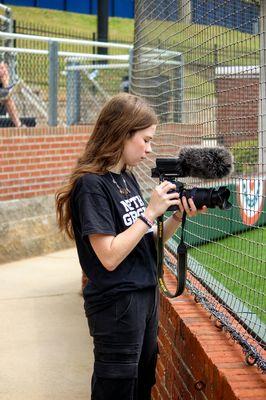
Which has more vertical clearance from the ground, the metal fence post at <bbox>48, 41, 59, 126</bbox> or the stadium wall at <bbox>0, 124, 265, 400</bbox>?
the metal fence post at <bbox>48, 41, 59, 126</bbox>

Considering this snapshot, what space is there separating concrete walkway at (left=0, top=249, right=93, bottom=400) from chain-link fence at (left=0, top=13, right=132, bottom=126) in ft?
6.00

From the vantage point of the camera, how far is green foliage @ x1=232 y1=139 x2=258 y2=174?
3.24m

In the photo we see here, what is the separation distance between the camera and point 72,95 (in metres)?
9.79

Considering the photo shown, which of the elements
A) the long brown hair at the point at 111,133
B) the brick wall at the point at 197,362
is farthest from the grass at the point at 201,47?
the brick wall at the point at 197,362

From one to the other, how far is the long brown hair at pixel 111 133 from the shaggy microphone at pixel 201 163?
0.15m

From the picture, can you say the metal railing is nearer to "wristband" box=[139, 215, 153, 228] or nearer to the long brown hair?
the long brown hair

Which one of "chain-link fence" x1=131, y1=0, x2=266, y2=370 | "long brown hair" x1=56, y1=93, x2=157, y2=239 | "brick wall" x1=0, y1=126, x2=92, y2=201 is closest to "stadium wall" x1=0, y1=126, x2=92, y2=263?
"brick wall" x1=0, y1=126, x2=92, y2=201

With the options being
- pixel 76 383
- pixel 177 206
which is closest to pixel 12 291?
pixel 76 383

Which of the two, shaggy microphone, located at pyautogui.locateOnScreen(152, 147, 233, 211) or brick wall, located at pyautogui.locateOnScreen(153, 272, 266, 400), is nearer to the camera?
brick wall, located at pyautogui.locateOnScreen(153, 272, 266, 400)

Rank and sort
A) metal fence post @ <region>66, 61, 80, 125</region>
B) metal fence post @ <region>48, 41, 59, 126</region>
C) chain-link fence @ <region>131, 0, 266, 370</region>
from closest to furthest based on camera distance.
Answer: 1. chain-link fence @ <region>131, 0, 266, 370</region>
2. metal fence post @ <region>48, 41, 59, 126</region>
3. metal fence post @ <region>66, 61, 80, 125</region>

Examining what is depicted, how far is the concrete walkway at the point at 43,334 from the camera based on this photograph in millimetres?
4789

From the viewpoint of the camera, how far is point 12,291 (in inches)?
282

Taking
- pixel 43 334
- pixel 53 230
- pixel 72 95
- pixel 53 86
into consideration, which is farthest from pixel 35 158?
pixel 43 334

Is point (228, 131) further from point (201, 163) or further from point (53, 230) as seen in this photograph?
Answer: point (53, 230)
